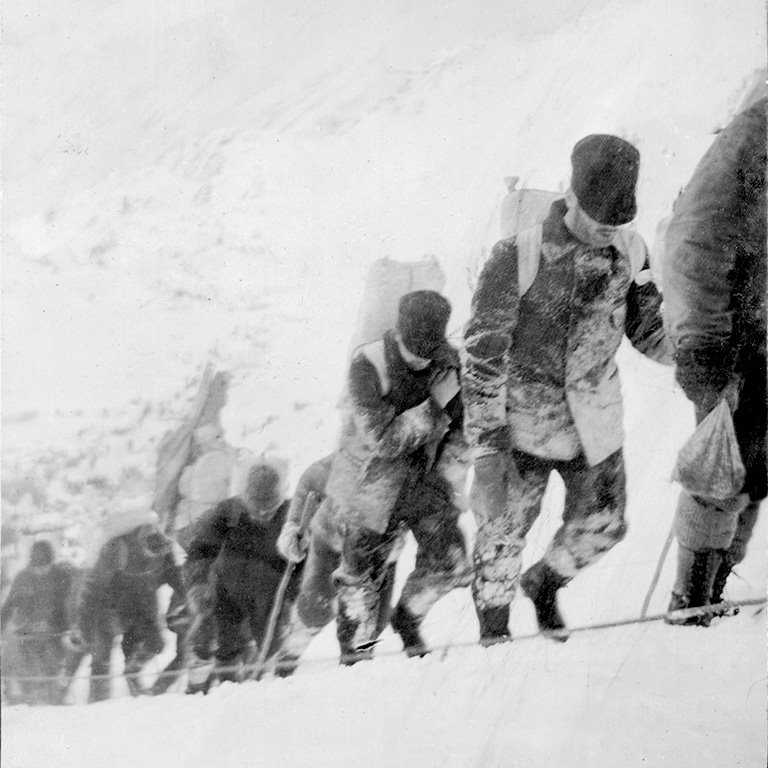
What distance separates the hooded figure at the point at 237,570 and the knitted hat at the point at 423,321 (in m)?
0.42

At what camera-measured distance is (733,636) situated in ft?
6.98

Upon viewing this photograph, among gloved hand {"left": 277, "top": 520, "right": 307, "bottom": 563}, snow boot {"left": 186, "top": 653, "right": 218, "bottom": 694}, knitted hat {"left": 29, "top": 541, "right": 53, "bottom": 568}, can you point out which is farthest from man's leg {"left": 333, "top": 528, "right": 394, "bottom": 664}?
knitted hat {"left": 29, "top": 541, "right": 53, "bottom": 568}

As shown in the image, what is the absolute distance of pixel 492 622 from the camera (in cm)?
202

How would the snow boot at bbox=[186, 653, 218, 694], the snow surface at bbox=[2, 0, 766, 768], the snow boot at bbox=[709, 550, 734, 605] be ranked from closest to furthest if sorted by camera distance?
the snow surface at bbox=[2, 0, 766, 768]
the snow boot at bbox=[186, 653, 218, 694]
the snow boot at bbox=[709, 550, 734, 605]

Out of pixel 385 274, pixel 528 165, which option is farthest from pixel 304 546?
pixel 528 165

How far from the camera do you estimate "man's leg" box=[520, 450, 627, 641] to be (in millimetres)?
2029

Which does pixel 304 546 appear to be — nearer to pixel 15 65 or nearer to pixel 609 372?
pixel 609 372

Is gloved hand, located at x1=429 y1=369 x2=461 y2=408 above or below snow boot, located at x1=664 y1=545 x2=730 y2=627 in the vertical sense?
above

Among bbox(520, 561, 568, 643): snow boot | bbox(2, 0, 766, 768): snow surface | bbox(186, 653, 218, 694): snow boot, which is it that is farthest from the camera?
bbox(520, 561, 568, 643): snow boot

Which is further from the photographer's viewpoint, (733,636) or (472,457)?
(733,636)

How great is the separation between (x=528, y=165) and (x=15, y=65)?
3.89ft

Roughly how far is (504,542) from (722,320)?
799 mm

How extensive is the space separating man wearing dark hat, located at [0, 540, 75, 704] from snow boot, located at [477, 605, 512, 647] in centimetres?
97

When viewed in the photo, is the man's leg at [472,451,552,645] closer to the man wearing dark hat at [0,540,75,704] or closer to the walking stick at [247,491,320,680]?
the walking stick at [247,491,320,680]
